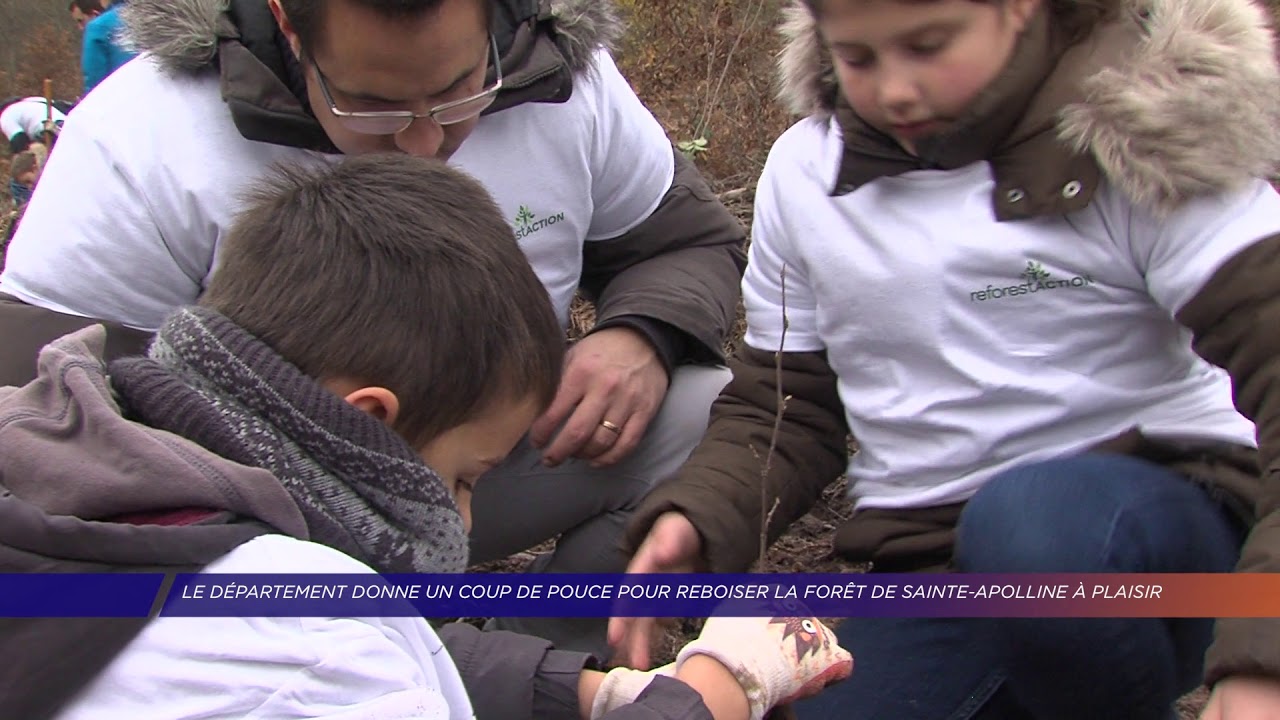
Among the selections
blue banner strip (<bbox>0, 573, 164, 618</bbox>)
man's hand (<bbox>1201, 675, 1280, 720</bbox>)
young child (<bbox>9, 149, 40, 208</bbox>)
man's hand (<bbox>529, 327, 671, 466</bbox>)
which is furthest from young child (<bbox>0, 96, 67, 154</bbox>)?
man's hand (<bbox>1201, 675, 1280, 720</bbox>)

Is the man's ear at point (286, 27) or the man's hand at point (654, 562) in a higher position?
the man's ear at point (286, 27)

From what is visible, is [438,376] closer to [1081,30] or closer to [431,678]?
[431,678]

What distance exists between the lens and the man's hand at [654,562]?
1.86m

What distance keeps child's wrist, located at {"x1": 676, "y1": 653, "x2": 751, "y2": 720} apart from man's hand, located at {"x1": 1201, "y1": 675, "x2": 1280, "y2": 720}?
1.74ft

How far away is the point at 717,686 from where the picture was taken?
1599 mm

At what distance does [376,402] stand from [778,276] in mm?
927

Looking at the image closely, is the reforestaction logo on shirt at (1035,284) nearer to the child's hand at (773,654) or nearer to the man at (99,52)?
the child's hand at (773,654)

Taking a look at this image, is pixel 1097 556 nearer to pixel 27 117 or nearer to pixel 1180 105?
pixel 1180 105

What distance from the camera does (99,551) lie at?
1.17 meters

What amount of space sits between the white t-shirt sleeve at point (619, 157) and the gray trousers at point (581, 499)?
322 millimetres

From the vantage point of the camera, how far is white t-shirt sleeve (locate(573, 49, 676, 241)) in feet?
7.77

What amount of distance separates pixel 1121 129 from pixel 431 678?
1108 mm

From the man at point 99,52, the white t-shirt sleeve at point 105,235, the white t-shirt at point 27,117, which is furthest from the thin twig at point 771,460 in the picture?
the white t-shirt at point 27,117
